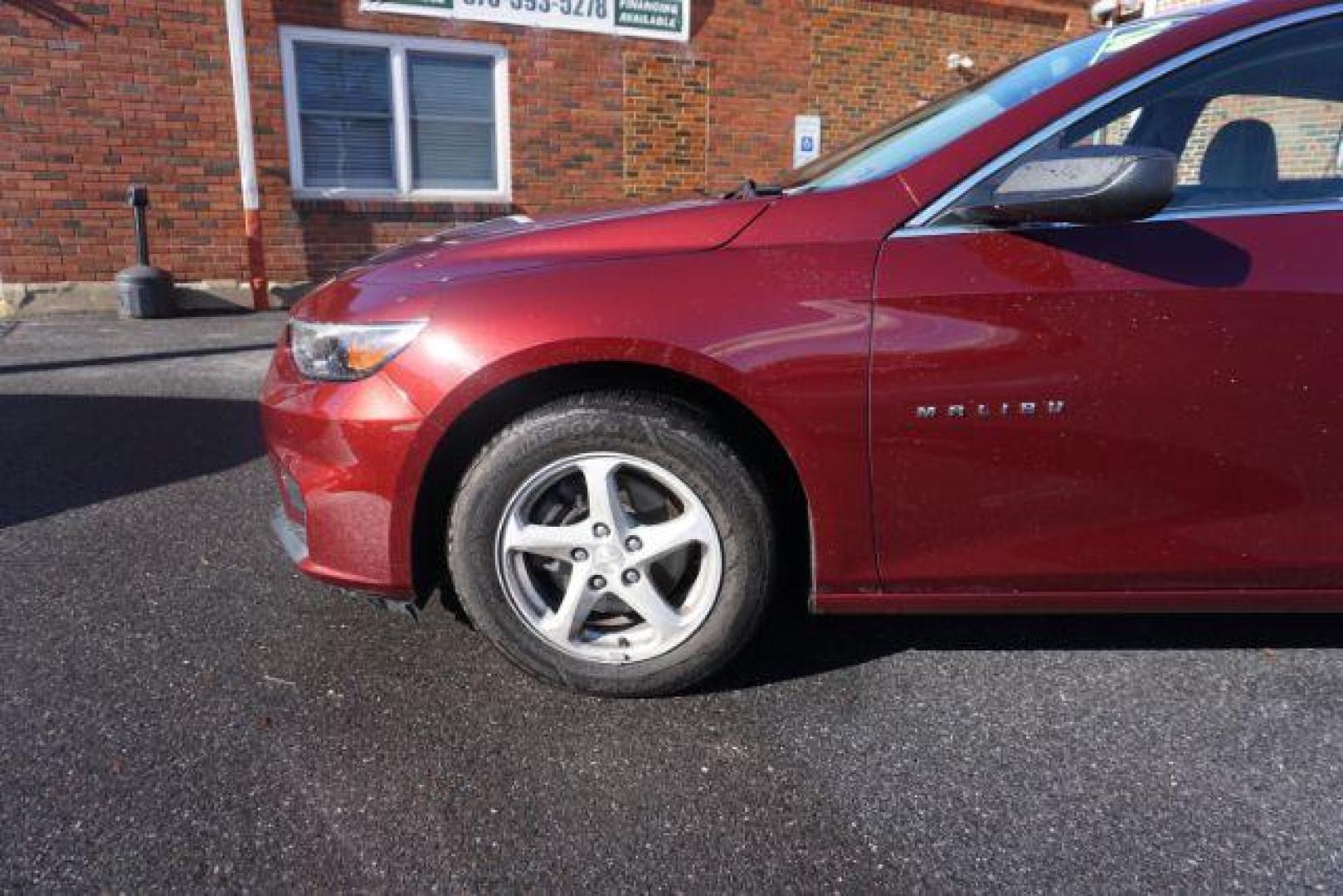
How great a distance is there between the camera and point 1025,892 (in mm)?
1594

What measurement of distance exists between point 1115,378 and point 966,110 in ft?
2.84

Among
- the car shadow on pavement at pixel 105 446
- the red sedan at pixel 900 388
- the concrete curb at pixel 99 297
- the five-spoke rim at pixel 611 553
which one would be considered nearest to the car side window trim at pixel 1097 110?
the red sedan at pixel 900 388

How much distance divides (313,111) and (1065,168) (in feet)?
27.6

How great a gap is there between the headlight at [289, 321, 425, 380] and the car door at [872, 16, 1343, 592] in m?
1.09

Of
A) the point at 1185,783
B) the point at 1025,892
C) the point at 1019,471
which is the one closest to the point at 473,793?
the point at 1025,892

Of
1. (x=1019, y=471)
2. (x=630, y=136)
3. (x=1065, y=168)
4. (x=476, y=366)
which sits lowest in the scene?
(x=1019, y=471)

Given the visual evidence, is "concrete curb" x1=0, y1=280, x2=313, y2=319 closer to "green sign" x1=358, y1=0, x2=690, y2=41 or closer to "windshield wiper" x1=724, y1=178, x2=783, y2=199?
"green sign" x1=358, y1=0, x2=690, y2=41

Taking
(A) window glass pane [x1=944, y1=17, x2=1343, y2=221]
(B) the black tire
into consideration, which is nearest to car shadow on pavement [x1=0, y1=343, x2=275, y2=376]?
(B) the black tire

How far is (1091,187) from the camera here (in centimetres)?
182

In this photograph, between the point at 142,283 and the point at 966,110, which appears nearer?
the point at 966,110

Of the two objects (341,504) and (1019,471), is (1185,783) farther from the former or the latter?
(341,504)

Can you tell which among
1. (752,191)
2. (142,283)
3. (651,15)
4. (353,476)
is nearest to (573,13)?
(651,15)

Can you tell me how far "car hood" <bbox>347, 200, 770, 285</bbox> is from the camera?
2.05m

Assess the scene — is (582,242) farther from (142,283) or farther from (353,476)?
(142,283)
